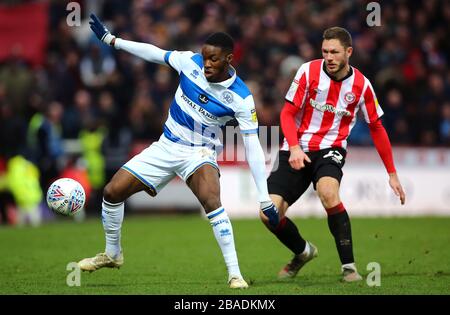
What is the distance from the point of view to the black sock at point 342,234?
28.0 ft

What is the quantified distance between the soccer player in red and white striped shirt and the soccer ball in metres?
1.80

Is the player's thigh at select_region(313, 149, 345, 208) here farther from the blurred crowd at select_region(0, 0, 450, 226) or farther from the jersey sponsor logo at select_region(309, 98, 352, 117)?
the blurred crowd at select_region(0, 0, 450, 226)

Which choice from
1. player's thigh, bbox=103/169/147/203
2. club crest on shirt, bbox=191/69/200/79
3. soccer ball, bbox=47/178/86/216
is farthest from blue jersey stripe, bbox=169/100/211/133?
soccer ball, bbox=47/178/86/216

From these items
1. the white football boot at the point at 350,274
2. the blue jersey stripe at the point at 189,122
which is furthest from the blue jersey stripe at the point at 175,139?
the white football boot at the point at 350,274

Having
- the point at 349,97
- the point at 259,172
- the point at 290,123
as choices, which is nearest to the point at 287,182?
the point at 290,123

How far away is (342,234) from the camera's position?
8.55m

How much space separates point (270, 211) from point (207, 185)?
619 millimetres

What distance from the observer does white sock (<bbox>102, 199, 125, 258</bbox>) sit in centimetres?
840

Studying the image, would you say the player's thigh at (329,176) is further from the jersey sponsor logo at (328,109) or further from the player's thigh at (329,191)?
the jersey sponsor logo at (328,109)

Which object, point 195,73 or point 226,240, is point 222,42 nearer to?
point 195,73

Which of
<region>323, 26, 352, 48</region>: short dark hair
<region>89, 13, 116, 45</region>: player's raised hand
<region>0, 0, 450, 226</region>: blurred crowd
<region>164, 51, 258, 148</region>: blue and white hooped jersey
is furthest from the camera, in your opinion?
<region>0, 0, 450, 226</region>: blurred crowd

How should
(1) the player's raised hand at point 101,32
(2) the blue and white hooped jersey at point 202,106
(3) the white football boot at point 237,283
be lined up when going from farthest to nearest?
1. (1) the player's raised hand at point 101,32
2. (2) the blue and white hooped jersey at point 202,106
3. (3) the white football boot at point 237,283

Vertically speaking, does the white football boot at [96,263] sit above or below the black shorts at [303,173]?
below

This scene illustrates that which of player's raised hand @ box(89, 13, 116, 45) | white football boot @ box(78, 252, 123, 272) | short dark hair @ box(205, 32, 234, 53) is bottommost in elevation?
white football boot @ box(78, 252, 123, 272)
